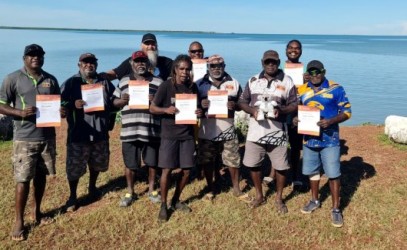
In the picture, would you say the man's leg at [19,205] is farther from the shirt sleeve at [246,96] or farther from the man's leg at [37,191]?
the shirt sleeve at [246,96]

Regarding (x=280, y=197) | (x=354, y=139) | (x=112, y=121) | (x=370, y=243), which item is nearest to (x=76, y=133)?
(x=112, y=121)

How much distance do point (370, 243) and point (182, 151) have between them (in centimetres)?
280

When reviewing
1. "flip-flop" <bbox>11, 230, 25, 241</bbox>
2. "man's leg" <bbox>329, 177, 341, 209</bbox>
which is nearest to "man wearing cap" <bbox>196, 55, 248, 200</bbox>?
"man's leg" <bbox>329, 177, 341, 209</bbox>

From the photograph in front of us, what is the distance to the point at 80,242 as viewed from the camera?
16.3 ft

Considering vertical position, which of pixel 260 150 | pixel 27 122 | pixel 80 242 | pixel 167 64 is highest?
pixel 167 64

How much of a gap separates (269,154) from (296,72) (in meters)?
1.41

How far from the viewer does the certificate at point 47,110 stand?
4648 mm

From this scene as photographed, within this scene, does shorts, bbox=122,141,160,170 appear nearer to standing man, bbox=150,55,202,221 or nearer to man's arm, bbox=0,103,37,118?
standing man, bbox=150,55,202,221

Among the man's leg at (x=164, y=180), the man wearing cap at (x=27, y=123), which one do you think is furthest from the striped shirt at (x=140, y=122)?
the man wearing cap at (x=27, y=123)

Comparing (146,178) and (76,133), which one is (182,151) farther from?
(146,178)

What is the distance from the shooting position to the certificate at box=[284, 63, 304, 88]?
6.05 meters

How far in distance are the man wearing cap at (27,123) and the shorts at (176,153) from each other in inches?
57.8

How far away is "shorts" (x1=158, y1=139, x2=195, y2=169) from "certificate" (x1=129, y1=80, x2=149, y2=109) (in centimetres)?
62

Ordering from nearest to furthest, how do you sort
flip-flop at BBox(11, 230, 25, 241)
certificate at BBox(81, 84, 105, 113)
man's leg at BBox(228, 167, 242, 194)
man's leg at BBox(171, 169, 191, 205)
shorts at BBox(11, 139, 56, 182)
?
shorts at BBox(11, 139, 56, 182) → flip-flop at BBox(11, 230, 25, 241) → certificate at BBox(81, 84, 105, 113) → man's leg at BBox(171, 169, 191, 205) → man's leg at BBox(228, 167, 242, 194)
